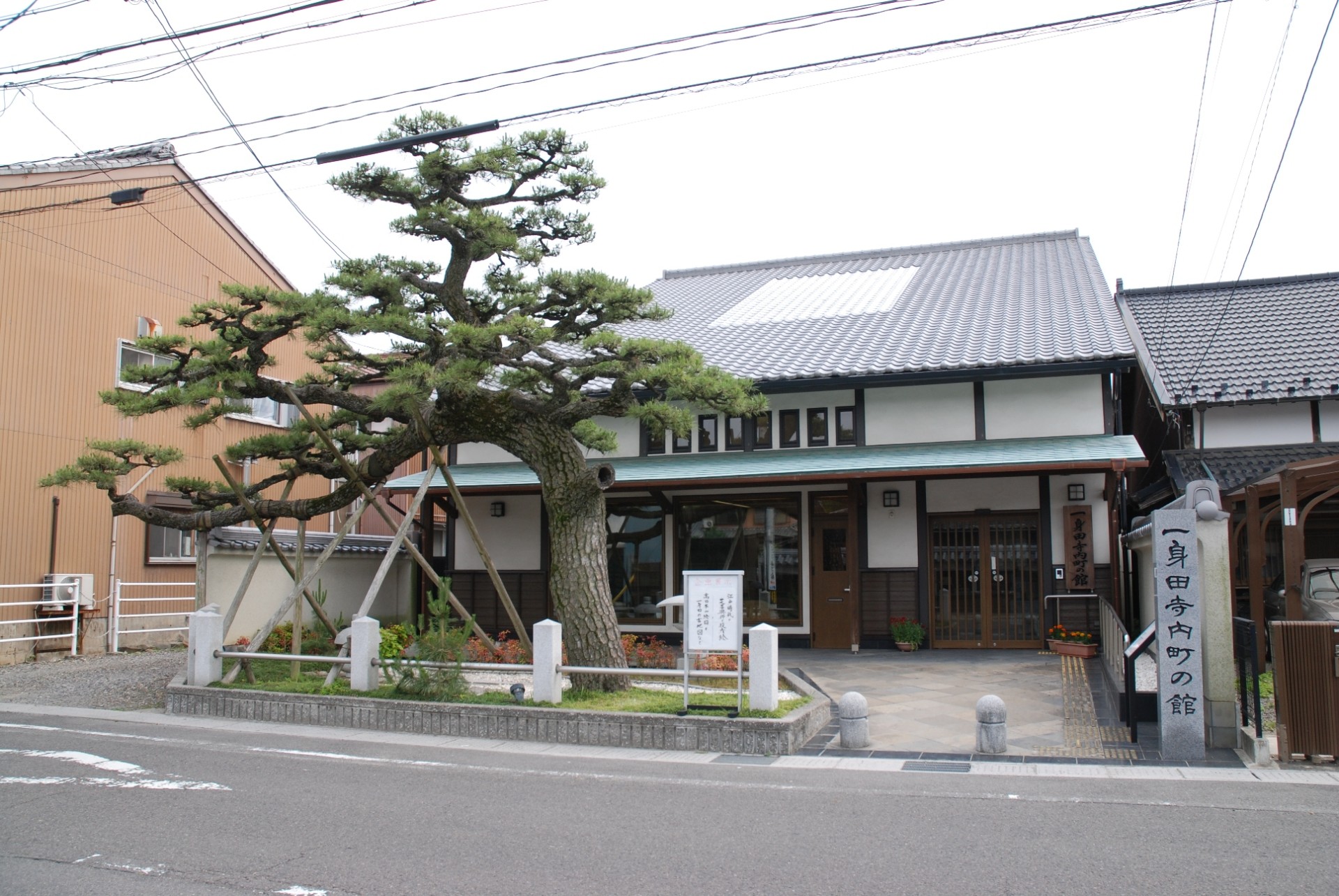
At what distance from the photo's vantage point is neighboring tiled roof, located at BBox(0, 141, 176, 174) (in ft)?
55.9

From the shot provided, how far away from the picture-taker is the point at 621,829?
624cm

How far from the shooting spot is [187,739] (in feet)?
31.9

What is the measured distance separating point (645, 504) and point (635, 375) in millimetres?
7835

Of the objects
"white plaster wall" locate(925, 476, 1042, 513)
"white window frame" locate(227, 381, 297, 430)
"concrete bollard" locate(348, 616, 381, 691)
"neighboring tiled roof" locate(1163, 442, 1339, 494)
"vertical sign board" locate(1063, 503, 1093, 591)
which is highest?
"white window frame" locate(227, 381, 297, 430)

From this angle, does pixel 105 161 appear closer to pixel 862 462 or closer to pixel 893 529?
pixel 862 462

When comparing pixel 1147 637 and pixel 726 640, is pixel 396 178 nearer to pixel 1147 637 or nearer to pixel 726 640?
pixel 726 640

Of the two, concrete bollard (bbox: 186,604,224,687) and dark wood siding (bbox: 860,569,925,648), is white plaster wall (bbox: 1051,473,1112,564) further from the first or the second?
concrete bollard (bbox: 186,604,224,687)

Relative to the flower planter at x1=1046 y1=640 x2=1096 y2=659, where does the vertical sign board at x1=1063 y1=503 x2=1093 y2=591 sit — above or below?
above

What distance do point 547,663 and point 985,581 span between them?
8669 millimetres

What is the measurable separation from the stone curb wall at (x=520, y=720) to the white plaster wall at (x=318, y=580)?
6.49 m

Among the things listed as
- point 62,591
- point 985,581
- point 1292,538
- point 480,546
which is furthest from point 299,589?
point 1292,538

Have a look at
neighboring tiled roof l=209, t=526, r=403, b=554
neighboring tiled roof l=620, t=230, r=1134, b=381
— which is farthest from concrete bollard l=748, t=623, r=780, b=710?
neighboring tiled roof l=209, t=526, r=403, b=554

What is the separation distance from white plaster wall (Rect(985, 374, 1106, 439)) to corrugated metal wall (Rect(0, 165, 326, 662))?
14674 mm

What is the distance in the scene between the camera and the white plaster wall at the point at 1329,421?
15.4 m
